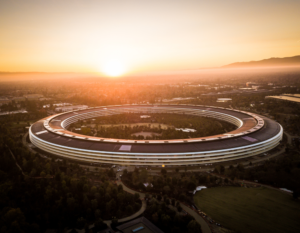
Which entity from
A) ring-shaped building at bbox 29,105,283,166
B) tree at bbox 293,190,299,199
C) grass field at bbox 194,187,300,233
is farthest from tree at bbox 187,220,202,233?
tree at bbox 293,190,299,199

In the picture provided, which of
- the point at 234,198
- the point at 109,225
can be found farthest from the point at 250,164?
the point at 109,225

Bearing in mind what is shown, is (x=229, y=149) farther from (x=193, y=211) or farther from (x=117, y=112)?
(x=117, y=112)

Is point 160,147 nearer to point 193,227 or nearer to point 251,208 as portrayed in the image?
point 193,227

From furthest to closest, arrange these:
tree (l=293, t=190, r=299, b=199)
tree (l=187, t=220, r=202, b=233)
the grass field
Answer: tree (l=293, t=190, r=299, b=199) < the grass field < tree (l=187, t=220, r=202, b=233)

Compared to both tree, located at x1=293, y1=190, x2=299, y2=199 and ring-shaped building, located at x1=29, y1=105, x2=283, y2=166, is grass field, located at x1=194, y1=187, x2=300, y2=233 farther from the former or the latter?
ring-shaped building, located at x1=29, y1=105, x2=283, y2=166

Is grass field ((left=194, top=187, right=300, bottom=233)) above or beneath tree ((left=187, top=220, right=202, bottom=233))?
beneath

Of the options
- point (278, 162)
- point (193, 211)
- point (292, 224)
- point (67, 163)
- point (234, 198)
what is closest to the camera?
→ point (292, 224)

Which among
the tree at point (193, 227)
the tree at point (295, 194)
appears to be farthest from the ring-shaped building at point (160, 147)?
the tree at point (193, 227)

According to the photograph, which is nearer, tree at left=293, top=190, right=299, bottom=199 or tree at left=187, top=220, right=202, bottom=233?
tree at left=187, top=220, right=202, bottom=233
